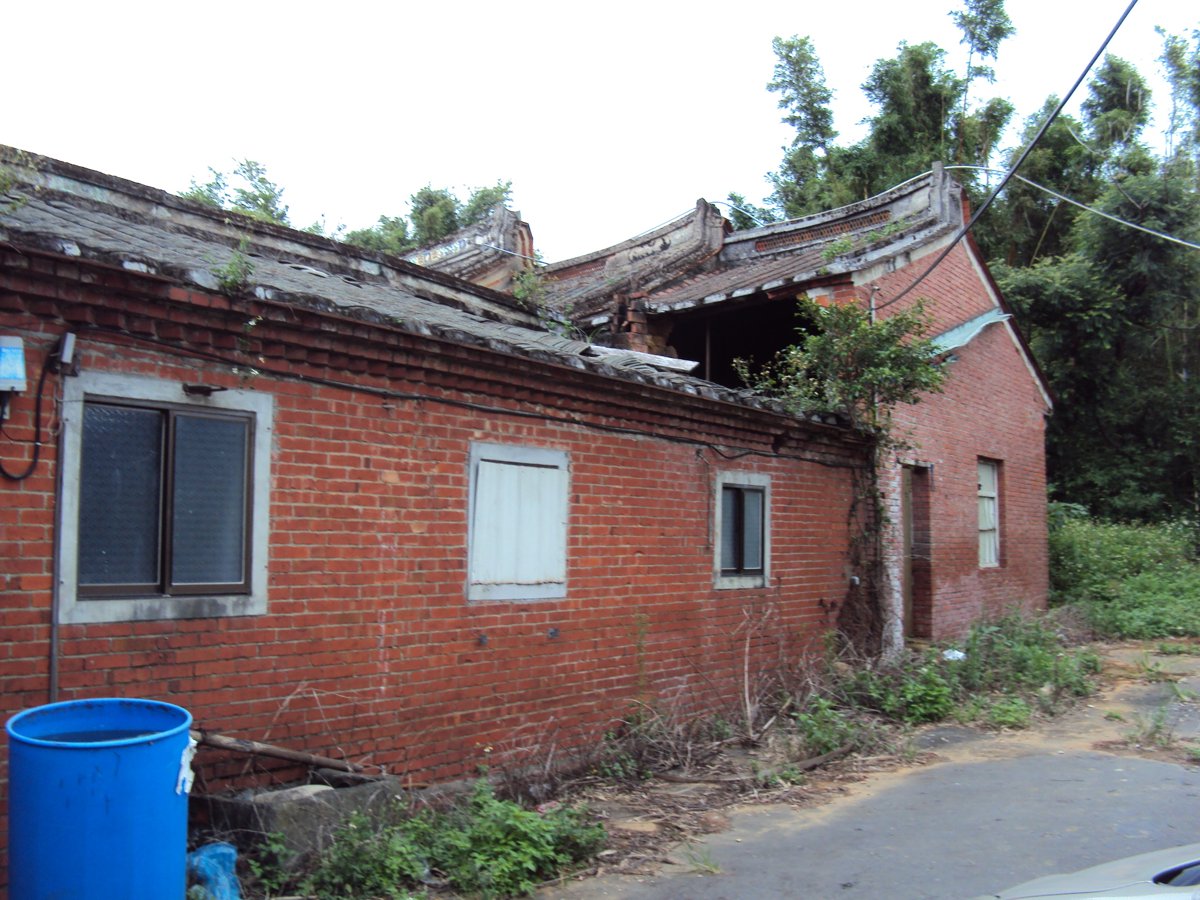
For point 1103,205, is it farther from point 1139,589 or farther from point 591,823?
point 591,823

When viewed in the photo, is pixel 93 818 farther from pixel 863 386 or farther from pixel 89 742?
pixel 863 386

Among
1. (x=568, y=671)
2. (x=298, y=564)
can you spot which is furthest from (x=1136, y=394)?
(x=298, y=564)

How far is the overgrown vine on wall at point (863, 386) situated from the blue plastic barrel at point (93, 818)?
7420mm

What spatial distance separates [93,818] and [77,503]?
164 centimetres

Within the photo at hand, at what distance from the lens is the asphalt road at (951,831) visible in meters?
5.03

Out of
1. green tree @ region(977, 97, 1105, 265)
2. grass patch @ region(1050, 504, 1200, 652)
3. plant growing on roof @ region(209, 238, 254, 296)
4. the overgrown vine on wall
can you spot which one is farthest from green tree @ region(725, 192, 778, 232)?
plant growing on roof @ region(209, 238, 254, 296)

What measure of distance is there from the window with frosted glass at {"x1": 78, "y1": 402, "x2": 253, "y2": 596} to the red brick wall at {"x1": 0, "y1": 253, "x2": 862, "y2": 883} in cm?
19

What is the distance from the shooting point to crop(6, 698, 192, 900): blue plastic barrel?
3355 mm

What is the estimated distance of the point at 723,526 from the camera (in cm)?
882

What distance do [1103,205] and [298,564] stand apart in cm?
1998

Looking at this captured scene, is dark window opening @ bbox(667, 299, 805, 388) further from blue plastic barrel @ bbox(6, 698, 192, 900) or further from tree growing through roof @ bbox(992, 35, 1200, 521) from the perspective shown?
blue plastic barrel @ bbox(6, 698, 192, 900)

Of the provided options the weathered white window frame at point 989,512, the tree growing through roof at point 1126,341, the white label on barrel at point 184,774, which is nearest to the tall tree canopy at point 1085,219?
the tree growing through roof at point 1126,341

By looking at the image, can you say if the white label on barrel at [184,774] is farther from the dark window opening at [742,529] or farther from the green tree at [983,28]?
the green tree at [983,28]

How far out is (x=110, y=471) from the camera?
4.63 metres
